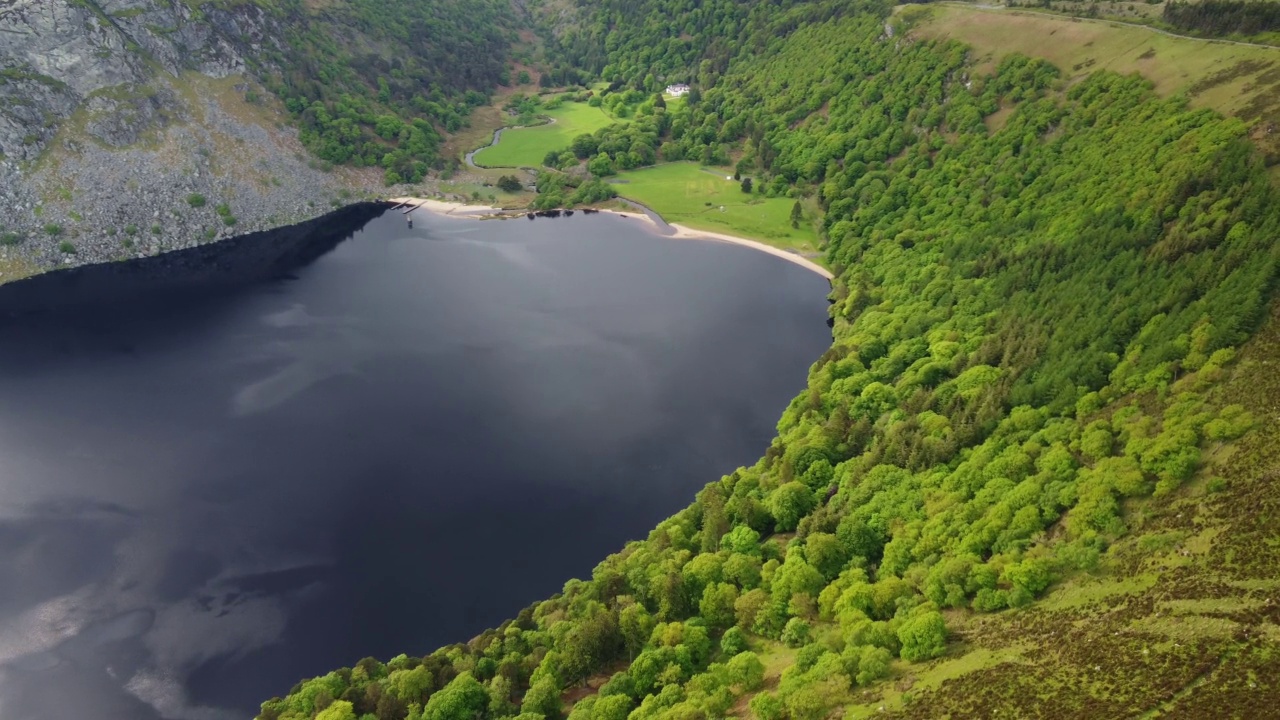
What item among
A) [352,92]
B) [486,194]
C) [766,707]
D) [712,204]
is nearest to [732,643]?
[766,707]

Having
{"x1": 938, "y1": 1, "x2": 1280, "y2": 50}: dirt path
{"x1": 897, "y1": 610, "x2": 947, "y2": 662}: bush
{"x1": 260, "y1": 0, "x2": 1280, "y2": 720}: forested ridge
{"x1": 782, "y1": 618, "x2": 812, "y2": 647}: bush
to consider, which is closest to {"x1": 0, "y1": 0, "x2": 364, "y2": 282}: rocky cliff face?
{"x1": 260, "y1": 0, "x2": 1280, "y2": 720}: forested ridge

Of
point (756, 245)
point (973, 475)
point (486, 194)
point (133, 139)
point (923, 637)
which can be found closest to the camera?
point (923, 637)

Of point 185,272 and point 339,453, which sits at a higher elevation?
point 185,272

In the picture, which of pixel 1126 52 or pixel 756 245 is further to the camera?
pixel 756 245

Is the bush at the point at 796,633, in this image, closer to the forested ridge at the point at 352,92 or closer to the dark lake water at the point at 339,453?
the dark lake water at the point at 339,453

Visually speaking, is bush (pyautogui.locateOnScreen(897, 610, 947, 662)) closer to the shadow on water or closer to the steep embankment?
the shadow on water

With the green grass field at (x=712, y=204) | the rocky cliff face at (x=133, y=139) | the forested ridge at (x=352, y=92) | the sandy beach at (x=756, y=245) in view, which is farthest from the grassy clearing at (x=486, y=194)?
the sandy beach at (x=756, y=245)

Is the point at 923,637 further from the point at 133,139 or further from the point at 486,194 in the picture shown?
the point at 133,139

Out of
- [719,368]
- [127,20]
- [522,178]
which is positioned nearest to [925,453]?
[719,368]
